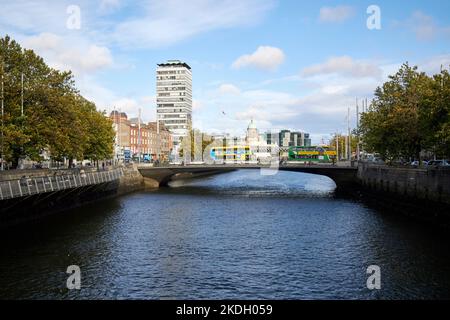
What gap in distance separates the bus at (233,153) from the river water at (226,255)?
8348 cm

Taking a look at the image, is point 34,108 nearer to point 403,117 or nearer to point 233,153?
point 403,117

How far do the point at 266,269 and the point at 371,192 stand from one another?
45.7 metres

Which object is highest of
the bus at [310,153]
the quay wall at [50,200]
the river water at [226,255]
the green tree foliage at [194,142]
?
the green tree foliage at [194,142]

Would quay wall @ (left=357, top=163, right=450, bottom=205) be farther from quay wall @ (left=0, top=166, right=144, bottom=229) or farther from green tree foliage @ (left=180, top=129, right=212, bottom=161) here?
green tree foliage @ (left=180, top=129, right=212, bottom=161)

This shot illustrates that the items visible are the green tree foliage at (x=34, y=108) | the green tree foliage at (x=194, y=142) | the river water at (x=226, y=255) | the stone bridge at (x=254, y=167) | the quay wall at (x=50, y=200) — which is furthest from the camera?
the green tree foliage at (x=194, y=142)

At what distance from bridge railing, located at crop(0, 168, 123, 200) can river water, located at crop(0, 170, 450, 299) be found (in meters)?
3.19

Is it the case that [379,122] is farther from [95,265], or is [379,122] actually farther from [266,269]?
[95,265]

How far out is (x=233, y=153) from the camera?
137875 millimetres

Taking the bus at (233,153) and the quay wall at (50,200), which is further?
the bus at (233,153)

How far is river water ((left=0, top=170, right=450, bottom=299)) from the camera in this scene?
2362 centimetres

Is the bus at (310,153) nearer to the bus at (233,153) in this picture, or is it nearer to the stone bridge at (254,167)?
the bus at (233,153)

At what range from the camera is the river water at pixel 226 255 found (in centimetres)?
2362

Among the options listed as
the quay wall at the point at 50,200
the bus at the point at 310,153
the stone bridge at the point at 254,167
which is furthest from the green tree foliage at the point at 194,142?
the quay wall at the point at 50,200

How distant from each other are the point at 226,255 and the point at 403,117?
37.2 m
